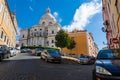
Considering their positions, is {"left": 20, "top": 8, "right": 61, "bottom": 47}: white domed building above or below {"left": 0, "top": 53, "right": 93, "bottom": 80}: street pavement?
above

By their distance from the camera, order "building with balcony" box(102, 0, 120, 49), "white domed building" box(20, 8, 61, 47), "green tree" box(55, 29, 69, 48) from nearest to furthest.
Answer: "building with balcony" box(102, 0, 120, 49) < "green tree" box(55, 29, 69, 48) < "white domed building" box(20, 8, 61, 47)

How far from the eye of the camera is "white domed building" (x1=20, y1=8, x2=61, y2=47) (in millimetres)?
84625

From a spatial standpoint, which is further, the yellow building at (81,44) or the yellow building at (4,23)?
the yellow building at (81,44)

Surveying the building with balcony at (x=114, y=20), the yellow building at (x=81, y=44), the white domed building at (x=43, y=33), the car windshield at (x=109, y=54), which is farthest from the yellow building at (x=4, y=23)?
the white domed building at (x=43, y=33)

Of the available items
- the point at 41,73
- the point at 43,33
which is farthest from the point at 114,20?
the point at 43,33

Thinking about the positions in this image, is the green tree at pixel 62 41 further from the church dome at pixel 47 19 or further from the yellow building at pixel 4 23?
the church dome at pixel 47 19

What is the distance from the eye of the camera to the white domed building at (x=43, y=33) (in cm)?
8462

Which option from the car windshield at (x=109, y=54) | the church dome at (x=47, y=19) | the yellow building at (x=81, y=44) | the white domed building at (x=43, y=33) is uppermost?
the church dome at (x=47, y=19)

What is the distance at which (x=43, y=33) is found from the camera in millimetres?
88562

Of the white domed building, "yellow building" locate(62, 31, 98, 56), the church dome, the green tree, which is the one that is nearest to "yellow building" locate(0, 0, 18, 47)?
the green tree

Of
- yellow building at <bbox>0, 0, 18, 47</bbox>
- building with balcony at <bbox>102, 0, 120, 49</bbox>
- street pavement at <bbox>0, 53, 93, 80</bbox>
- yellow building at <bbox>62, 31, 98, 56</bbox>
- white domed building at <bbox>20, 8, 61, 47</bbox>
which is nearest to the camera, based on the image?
street pavement at <bbox>0, 53, 93, 80</bbox>

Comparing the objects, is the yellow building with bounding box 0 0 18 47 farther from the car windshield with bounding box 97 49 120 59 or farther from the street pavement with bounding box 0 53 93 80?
the car windshield with bounding box 97 49 120 59

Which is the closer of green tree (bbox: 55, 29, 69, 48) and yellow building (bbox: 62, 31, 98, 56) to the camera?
green tree (bbox: 55, 29, 69, 48)

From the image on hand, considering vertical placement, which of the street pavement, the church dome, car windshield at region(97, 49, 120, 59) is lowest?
the street pavement
